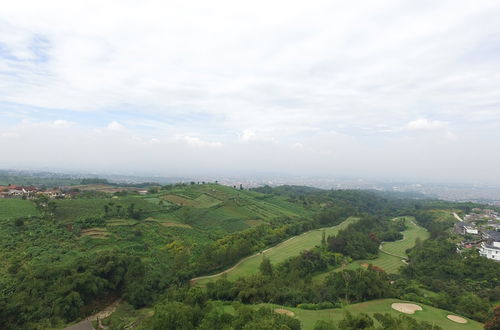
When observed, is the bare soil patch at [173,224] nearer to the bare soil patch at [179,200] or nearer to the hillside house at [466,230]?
the bare soil patch at [179,200]

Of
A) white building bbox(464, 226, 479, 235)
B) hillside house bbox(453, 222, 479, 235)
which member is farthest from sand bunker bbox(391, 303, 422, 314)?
white building bbox(464, 226, 479, 235)

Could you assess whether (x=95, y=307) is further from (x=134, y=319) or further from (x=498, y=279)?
(x=498, y=279)

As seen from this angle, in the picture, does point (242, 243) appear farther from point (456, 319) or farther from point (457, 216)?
point (457, 216)

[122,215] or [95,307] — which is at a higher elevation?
[122,215]

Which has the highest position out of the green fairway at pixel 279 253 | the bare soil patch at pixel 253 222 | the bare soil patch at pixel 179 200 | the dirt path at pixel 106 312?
the bare soil patch at pixel 179 200

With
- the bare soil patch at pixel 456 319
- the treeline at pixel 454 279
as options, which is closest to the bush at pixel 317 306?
the treeline at pixel 454 279

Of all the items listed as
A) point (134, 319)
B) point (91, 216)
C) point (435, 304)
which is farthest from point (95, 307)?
point (435, 304)

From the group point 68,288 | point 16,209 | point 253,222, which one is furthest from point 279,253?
point 16,209
